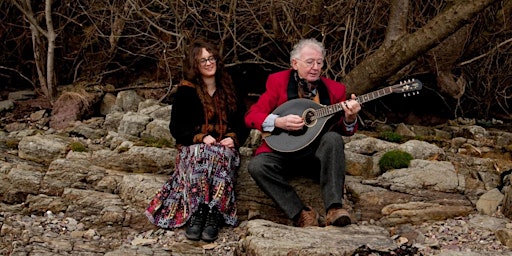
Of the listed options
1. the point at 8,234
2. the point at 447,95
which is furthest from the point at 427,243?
the point at 447,95

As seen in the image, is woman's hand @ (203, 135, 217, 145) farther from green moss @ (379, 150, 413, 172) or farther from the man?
green moss @ (379, 150, 413, 172)

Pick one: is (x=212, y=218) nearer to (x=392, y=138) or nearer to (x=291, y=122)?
(x=291, y=122)

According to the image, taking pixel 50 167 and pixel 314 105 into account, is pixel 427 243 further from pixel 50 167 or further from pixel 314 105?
pixel 50 167

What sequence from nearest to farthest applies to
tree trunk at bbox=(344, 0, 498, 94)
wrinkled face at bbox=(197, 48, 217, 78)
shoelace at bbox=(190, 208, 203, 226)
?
shoelace at bbox=(190, 208, 203, 226) < wrinkled face at bbox=(197, 48, 217, 78) < tree trunk at bbox=(344, 0, 498, 94)

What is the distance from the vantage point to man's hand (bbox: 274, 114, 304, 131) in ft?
16.4

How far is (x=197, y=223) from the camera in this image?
4988 mm

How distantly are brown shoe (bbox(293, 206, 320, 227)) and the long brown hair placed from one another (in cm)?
112

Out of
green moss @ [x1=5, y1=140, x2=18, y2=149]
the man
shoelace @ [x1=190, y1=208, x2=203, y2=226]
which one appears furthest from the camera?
green moss @ [x1=5, y1=140, x2=18, y2=149]

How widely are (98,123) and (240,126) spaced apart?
2.54m

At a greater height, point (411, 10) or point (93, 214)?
point (411, 10)

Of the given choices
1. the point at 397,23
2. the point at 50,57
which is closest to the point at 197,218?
the point at 397,23

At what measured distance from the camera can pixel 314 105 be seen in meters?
5.09

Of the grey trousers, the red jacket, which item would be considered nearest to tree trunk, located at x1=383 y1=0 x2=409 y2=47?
the red jacket

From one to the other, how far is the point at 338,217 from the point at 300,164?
2.34 ft
